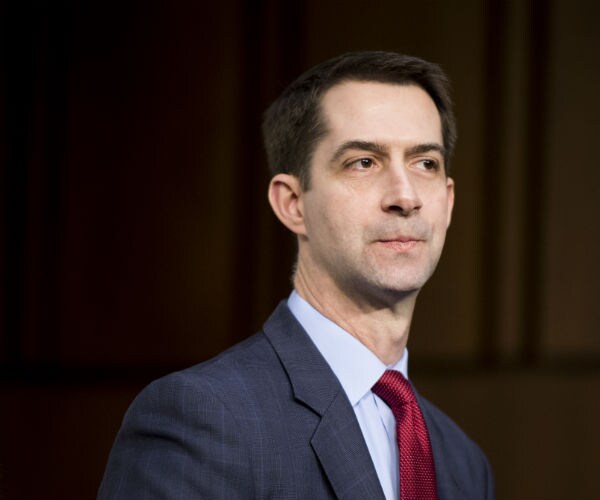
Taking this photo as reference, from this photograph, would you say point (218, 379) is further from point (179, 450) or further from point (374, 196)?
point (374, 196)

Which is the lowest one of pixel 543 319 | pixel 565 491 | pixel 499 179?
pixel 565 491

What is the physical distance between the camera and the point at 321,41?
311 centimetres

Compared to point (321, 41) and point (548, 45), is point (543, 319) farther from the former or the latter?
point (321, 41)

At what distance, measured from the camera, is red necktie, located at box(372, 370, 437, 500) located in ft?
5.16

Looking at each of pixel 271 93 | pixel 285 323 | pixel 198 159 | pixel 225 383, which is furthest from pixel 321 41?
pixel 225 383

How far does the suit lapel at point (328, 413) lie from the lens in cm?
146

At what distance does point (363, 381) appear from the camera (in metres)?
1.62

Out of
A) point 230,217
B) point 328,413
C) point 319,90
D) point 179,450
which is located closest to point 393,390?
point 328,413

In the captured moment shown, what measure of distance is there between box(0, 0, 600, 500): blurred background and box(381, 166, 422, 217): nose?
143 centimetres

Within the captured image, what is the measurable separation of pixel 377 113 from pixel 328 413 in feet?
1.78

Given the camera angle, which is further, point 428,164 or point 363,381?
point 428,164

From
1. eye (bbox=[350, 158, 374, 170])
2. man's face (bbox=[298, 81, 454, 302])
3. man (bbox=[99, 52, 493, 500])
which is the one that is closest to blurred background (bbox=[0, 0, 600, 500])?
man (bbox=[99, 52, 493, 500])

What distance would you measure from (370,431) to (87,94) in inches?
68.5

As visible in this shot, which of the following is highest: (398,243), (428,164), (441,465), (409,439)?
(428,164)
